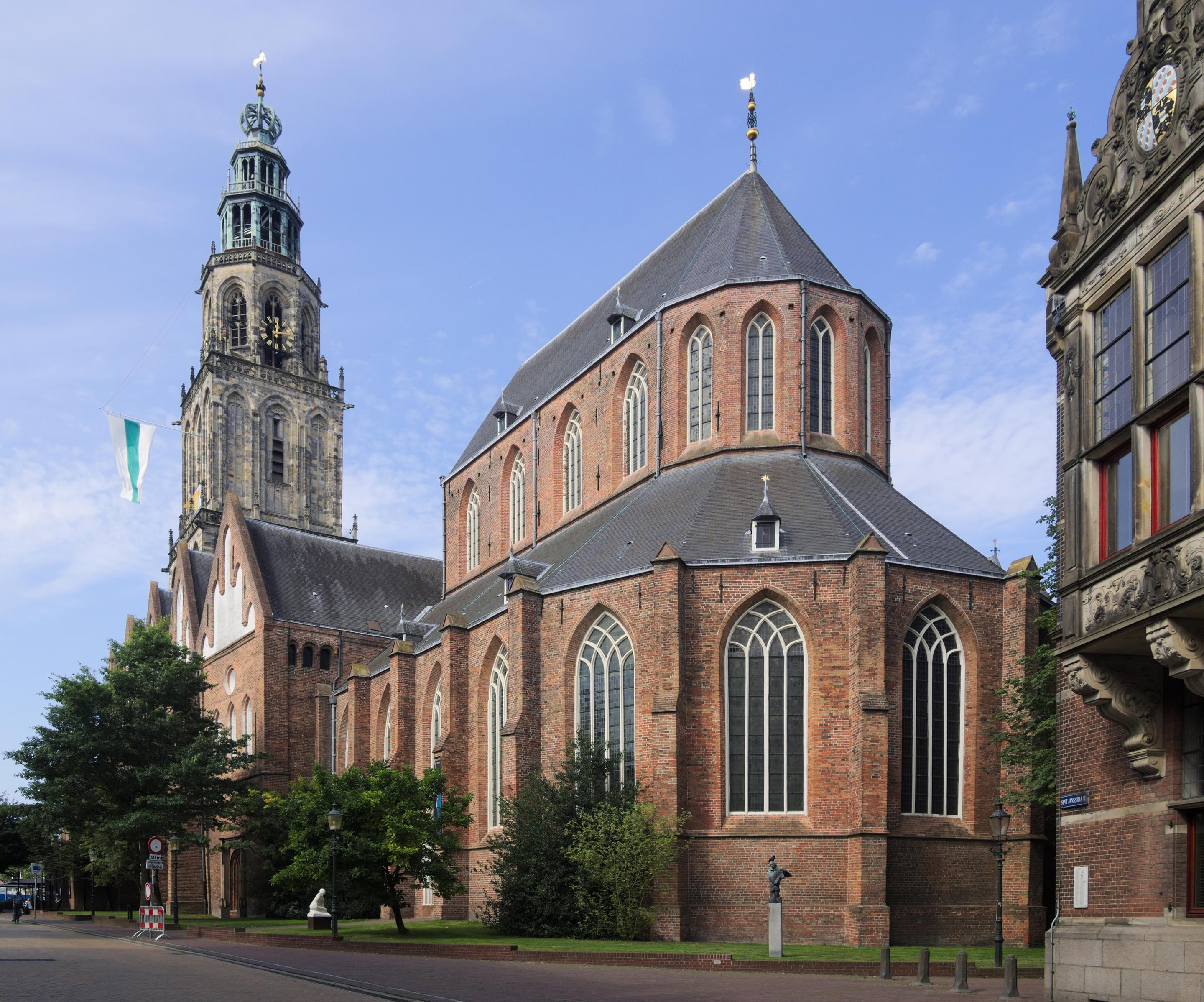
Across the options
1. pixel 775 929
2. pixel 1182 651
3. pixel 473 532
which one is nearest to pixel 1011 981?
pixel 1182 651

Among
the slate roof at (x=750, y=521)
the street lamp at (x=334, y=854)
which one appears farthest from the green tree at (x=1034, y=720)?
the street lamp at (x=334, y=854)

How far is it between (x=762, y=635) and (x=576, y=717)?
19.8ft

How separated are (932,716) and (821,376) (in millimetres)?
11640

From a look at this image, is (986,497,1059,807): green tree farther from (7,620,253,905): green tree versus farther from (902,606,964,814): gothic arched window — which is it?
(7,620,253,905): green tree

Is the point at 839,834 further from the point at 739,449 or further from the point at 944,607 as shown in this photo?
the point at 739,449

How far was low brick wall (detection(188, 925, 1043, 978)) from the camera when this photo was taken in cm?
2192

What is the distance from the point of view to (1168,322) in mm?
14070

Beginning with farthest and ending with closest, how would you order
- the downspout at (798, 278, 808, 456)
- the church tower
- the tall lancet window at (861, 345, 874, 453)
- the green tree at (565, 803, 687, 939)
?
1. the church tower
2. the tall lancet window at (861, 345, 874, 453)
3. the downspout at (798, 278, 808, 456)
4. the green tree at (565, 803, 687, 939)

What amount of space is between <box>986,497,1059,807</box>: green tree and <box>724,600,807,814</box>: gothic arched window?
4878 millimetres

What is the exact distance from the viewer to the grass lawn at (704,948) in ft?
81.6

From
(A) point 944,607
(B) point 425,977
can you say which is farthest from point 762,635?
(B) point 425,977

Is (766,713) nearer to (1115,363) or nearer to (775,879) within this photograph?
(775,879)

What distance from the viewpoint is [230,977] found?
790 inches

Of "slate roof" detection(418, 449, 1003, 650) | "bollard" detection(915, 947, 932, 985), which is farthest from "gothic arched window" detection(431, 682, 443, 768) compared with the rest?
"bollard" detection(915, 947, 932, 985)
